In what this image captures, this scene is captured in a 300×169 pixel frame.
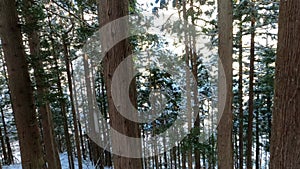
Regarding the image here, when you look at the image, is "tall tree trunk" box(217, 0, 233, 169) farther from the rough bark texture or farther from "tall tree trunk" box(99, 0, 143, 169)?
the rough bark texture

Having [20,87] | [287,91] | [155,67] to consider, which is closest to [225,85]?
[287,91]

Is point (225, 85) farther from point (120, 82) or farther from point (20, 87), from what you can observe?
point (20, 87)

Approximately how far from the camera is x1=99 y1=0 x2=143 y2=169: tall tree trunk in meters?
2.41

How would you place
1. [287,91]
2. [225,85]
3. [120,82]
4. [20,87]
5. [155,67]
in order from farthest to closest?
[155,67]
[225,85]
[20,87]
[120,82]
[287,91]

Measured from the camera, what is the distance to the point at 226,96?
5.09 metres

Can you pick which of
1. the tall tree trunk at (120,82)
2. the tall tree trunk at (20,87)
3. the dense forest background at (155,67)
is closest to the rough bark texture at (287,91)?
the dense forest background at (155,67)

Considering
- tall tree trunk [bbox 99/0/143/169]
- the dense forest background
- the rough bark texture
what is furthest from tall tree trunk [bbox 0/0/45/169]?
the rough bark texture

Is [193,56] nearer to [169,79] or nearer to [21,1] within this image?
[169,79]

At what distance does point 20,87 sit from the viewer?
374 cm

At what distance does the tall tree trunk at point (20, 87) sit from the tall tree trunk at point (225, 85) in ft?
11.4

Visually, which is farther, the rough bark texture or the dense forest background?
the dense forest background

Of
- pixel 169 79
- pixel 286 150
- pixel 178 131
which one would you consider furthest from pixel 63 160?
pixel 286 150

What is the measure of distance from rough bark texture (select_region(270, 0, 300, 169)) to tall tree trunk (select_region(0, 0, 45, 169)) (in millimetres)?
3454

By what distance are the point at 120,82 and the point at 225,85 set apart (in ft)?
10.1
